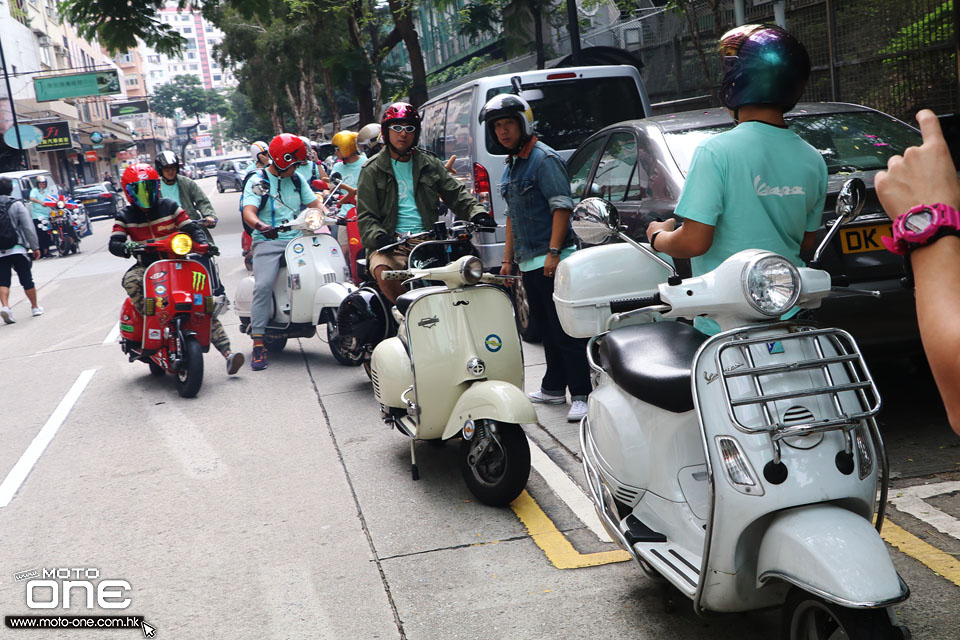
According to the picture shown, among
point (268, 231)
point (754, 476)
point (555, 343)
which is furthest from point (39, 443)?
point (754, 476)

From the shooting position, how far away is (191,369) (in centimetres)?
718

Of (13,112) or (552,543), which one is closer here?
(552,543)

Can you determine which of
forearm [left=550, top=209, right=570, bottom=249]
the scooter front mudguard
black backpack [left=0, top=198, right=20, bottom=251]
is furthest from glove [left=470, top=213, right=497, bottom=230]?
black backpack [left=0, top=198, right=20, bottom=251]

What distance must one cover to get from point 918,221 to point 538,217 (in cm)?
448

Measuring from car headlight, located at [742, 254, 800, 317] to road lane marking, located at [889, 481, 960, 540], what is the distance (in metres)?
1.84

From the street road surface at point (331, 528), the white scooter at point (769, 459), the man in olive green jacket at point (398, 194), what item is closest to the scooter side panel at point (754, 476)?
the white scooter at point (769, 459)

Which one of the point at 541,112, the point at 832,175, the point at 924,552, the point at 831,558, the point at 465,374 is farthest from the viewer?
the point at 541,112

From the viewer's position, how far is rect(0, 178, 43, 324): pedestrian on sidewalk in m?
11.9

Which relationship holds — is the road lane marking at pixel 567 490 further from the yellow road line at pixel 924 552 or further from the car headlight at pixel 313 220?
the car headlight at pixel 313 220

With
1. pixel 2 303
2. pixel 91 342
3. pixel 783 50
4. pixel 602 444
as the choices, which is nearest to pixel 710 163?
pixel 783 50

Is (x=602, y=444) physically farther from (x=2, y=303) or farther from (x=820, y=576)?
(x=2, y=303)

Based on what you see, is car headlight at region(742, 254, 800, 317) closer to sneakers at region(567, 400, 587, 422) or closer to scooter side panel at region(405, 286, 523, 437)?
scooter side panel at region(405, 286, 523, 437)

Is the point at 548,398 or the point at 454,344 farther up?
the point at 454,344

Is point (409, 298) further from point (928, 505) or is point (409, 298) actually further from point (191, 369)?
point (191, 369)
